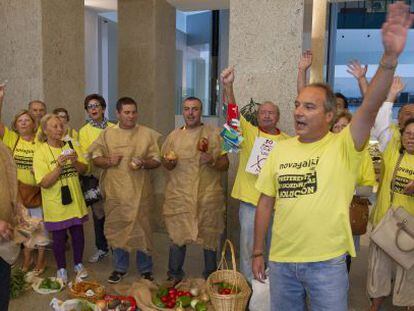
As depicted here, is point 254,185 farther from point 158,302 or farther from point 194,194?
point 158,302

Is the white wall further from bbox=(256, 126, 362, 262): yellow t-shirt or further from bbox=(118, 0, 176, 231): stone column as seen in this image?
bbox=(256, 126, 362, 262): yellow t-shirt

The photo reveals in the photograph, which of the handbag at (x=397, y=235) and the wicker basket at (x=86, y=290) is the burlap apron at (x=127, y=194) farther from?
the handbag at (x=397, y=235)

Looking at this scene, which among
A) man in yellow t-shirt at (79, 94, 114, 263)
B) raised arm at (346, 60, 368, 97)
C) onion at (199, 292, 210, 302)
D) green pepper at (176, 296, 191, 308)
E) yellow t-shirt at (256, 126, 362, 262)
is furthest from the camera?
man in yellow t-shirt at (79, 94, 114, 263)

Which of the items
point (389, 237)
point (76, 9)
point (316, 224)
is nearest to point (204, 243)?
point (389, 237)

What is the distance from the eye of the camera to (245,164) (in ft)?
11.1

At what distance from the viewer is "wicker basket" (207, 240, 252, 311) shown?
10.1ft

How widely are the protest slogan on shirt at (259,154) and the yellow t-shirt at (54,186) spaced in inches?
65.1

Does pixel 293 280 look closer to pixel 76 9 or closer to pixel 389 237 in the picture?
pixel 389 237

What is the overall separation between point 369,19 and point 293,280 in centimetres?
1206

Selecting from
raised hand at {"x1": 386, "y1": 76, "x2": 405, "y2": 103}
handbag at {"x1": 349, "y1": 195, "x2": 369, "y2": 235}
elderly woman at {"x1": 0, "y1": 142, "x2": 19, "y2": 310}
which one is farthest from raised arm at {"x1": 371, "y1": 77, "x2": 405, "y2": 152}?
elderly woman at {"x1": 0, "y1": 142, "x2": 19, "y2": 310}

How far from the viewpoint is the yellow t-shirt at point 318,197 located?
199 cm

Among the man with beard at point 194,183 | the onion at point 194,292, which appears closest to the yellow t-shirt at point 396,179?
the man with beard at point 194,183

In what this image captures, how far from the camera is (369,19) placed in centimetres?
1243

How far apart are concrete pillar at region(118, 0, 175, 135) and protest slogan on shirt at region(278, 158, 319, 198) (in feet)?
18.5
